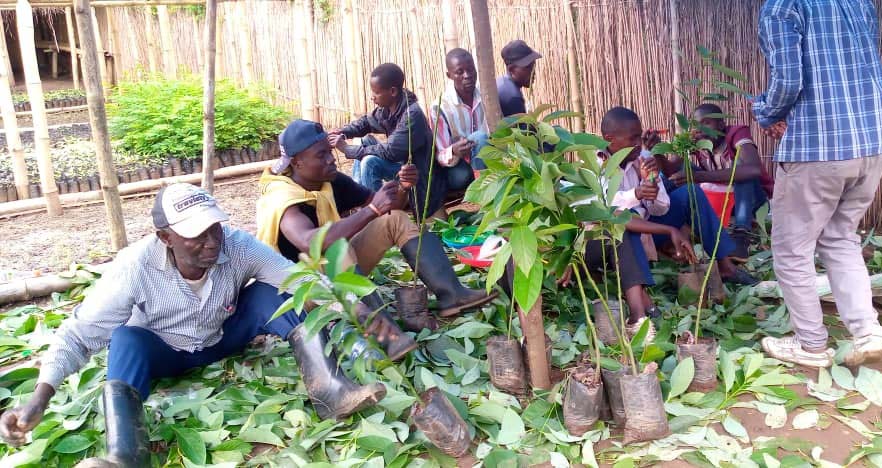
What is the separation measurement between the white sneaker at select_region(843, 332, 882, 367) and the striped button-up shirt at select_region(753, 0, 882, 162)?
61 centimetres

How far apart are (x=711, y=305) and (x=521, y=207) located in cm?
141

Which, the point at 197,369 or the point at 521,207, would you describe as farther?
the point at 197,369

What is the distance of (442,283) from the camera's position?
10.5 feet

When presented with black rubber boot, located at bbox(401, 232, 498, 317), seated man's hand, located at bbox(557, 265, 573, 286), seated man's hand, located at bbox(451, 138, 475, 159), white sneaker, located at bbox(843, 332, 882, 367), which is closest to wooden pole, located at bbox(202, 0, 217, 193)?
seated man's hand, located at bbox(451, 138, 475, 159)

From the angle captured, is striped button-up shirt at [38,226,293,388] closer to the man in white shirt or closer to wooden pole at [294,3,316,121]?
the man in white shirt

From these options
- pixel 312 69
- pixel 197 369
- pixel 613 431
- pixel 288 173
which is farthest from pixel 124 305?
pixel 312 69

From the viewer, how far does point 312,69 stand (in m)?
8.34

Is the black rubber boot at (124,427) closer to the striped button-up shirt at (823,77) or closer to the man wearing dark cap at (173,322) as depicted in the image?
the man wearing dark cap at (173,322)

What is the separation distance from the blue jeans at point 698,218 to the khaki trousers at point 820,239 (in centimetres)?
65

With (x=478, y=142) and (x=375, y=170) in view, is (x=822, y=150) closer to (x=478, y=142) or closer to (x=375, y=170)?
(x=478, y=142)

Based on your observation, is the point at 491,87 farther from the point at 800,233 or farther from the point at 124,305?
the point at 124,305

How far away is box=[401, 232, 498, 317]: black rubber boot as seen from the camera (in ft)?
10.4

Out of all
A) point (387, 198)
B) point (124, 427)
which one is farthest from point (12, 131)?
point (124, 427)

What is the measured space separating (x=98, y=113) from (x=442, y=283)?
221 cm
